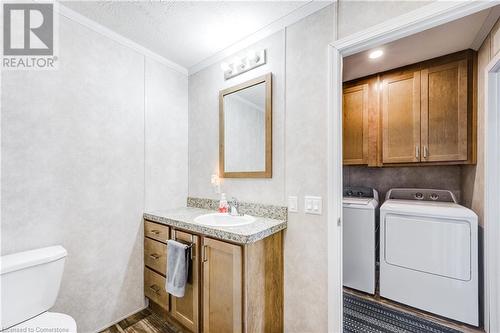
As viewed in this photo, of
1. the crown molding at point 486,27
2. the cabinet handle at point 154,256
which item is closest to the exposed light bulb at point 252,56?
the crown molding at point 486,27

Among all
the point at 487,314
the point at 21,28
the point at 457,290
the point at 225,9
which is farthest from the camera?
the point at 457,290

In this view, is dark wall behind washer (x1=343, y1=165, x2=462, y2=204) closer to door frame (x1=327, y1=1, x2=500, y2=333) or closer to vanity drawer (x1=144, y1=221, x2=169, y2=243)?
door frame (x1=327, y1=1, x2=500, y2=333)

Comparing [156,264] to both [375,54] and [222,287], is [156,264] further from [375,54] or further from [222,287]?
[375,54]

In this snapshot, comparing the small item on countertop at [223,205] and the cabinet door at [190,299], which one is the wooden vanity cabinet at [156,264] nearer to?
the cabinet door at [190,299]

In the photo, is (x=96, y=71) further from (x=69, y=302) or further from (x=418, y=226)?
(x=418, y=226)

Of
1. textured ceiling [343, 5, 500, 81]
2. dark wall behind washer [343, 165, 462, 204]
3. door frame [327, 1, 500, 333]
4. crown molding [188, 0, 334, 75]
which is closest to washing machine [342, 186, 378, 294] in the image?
dark wall behind washer [343, 165, 462, 204]

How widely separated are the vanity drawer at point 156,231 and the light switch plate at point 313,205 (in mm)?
1145

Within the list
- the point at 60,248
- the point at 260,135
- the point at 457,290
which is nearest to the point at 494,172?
the point at 457,290

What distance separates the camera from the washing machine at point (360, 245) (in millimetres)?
2196

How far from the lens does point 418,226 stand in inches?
76.8

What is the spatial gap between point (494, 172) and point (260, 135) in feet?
5.77

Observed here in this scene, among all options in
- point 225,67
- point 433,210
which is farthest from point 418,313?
point 225,67
